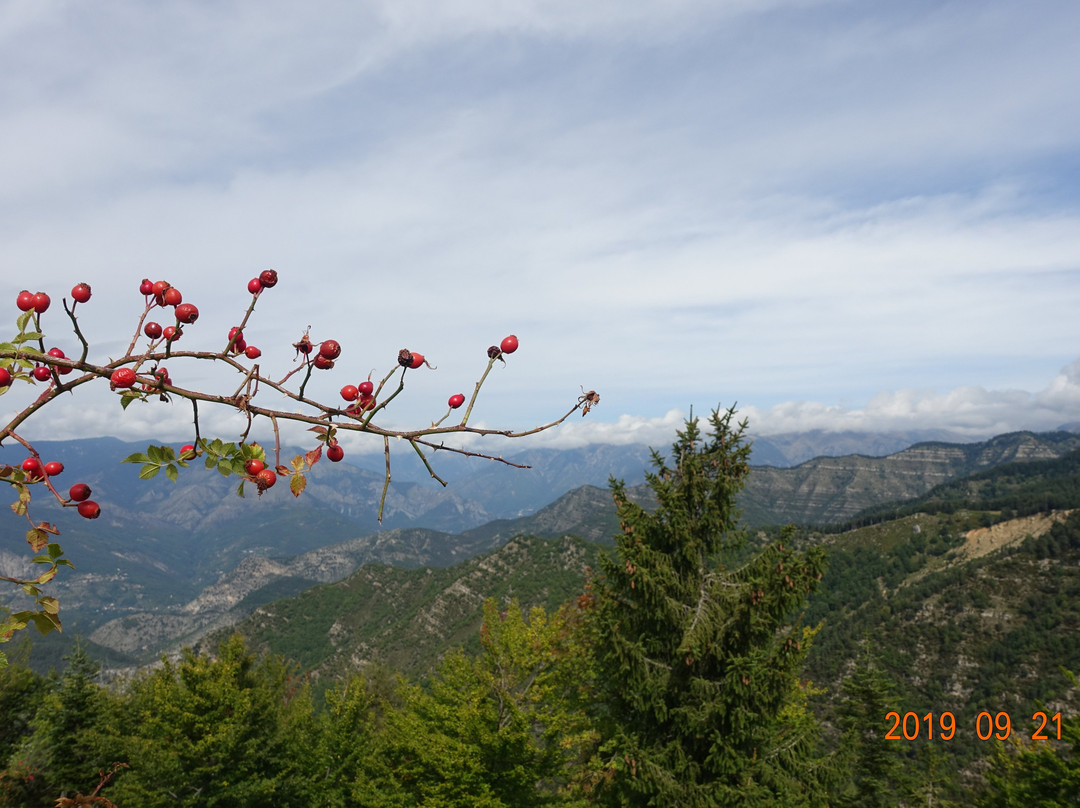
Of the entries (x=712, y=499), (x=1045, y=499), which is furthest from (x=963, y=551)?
(x=712, y=499)

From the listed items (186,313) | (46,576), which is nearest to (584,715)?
(46,576)

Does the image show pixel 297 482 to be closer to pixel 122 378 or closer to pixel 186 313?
pixel 122 378

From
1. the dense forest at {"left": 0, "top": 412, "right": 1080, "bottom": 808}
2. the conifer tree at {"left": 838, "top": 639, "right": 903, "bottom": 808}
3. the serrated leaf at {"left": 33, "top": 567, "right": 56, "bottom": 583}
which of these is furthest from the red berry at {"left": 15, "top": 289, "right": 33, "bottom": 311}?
the conifer tree at {"left": 838, "top": 639, "right": 903, "bottom": 808}

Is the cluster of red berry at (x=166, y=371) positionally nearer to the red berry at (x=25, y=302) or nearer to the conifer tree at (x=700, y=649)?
the red berry at (x=25, y=302)

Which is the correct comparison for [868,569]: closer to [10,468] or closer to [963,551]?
[963,551]

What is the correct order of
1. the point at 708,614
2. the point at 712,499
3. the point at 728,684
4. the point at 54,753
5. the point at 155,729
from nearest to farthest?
the point at 728,684 → the point at 708,614 → the point at 712,499 → the point at 155,729 → the point at 54,753

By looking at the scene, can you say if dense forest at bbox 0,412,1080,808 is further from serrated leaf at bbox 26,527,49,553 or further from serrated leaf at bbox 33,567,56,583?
serrated leaf at bbox 26,527,49,553
